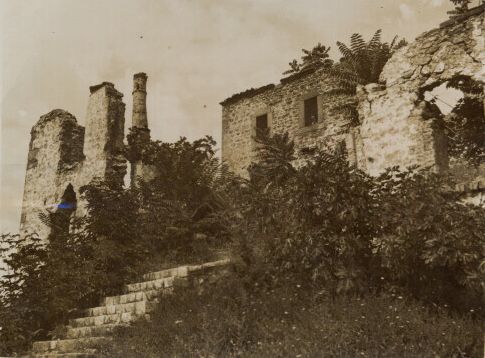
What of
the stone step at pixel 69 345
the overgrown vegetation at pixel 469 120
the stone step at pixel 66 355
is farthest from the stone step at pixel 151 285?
the overgrown vegetation at pixel 469 120

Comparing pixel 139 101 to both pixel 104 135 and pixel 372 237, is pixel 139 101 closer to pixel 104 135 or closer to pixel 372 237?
pixel 104 135

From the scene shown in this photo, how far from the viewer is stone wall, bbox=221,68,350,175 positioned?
1820 centimetres

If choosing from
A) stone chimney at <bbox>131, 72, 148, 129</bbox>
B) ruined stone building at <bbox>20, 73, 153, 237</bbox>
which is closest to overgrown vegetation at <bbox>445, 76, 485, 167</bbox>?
ruined stone building at <bbox>20, 73, 153, 237</bbox>

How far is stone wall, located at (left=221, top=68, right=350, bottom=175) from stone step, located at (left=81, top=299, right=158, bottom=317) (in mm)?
8524

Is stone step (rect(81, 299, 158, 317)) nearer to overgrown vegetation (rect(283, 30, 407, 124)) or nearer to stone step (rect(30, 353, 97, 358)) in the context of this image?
stone step (rect(30, 353, 97, 358))

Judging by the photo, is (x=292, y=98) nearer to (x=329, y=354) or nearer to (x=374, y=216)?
Result: (x=374, y=216)

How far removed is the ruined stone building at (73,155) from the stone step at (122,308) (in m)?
8.03

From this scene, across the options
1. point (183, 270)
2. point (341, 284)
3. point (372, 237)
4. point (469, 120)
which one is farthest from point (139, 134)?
Result: point (341, 284)

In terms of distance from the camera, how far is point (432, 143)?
30.7 feet

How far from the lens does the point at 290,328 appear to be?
6.27 meters

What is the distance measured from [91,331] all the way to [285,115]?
43.2 ft

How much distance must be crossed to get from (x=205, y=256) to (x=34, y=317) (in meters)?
3.37

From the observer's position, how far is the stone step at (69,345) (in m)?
7.58

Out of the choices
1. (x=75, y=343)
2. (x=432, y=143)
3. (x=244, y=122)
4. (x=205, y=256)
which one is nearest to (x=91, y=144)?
(x=244, y=122)
